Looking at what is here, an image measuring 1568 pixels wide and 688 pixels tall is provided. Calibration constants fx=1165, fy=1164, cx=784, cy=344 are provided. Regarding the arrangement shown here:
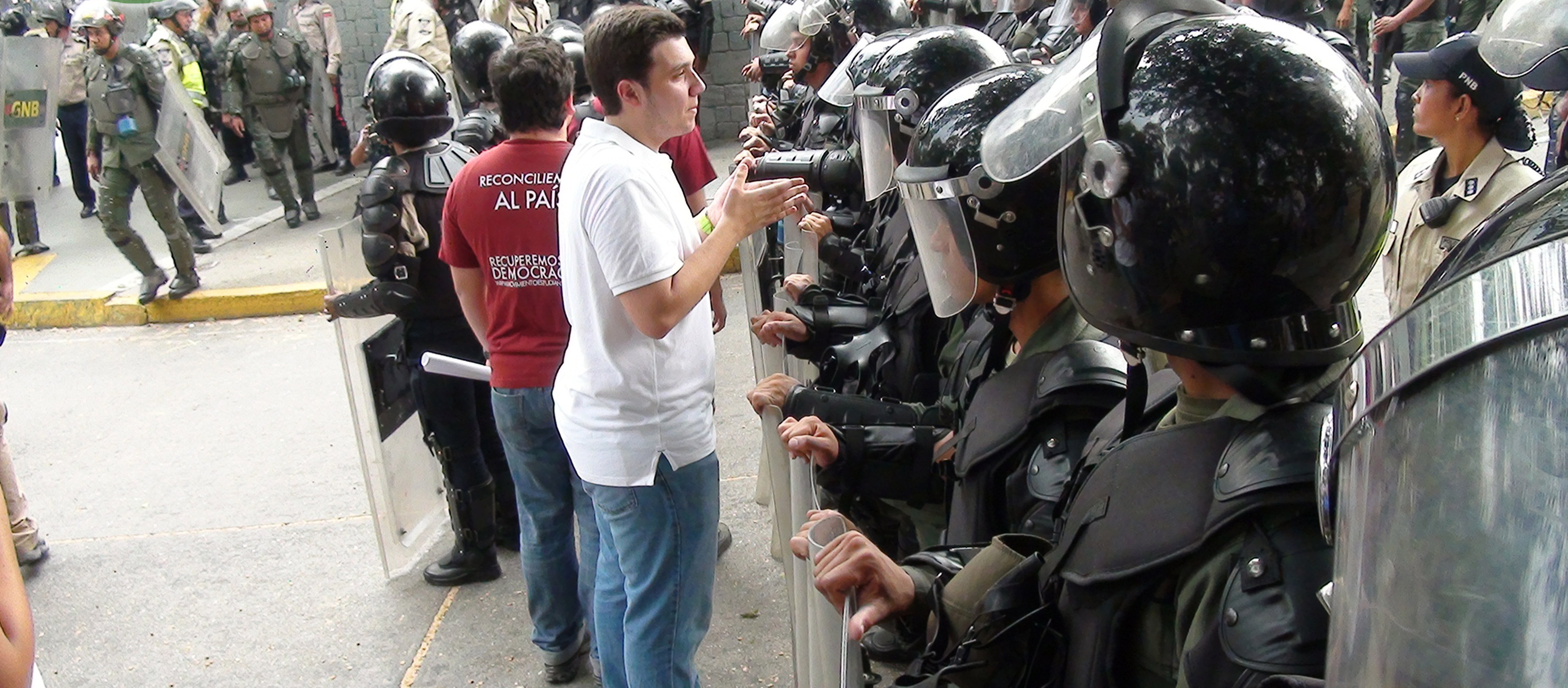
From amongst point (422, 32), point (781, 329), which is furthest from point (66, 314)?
point (781, 329)

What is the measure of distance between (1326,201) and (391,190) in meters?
3.05

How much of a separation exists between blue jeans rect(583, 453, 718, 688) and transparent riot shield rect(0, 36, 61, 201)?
690 centimetres

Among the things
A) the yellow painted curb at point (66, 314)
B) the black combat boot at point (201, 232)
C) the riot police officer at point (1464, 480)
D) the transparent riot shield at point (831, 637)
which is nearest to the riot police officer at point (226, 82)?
the black combat boot at point (201, 232)

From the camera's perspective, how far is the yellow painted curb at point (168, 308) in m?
8.24

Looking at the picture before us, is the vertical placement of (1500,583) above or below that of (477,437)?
above

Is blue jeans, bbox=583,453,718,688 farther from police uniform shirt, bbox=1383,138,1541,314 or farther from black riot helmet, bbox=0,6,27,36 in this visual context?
black riot helmet, bbox=0,6,27,36

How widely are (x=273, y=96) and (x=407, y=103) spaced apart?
25.5 ft

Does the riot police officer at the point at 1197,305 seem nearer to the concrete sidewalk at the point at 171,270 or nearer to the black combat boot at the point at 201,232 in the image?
the concrete sidewalk at the point at 171,270

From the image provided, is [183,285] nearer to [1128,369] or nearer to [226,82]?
[226,82]

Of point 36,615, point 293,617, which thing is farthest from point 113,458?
point 293,617

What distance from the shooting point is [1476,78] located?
134 inches

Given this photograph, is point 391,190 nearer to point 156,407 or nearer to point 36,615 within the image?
point 36,615

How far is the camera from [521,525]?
11.4 feet

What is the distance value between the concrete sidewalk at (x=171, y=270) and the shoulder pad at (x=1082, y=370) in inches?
286
